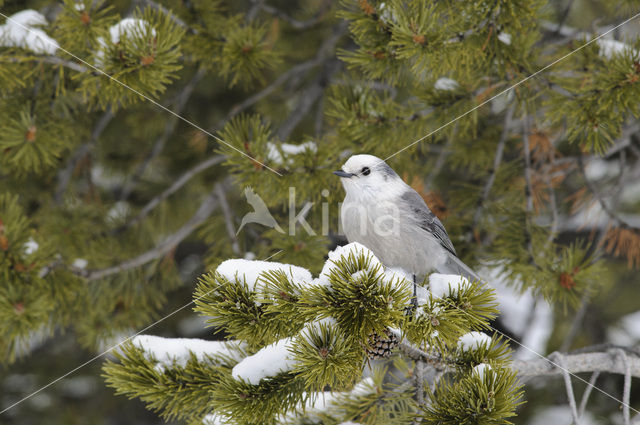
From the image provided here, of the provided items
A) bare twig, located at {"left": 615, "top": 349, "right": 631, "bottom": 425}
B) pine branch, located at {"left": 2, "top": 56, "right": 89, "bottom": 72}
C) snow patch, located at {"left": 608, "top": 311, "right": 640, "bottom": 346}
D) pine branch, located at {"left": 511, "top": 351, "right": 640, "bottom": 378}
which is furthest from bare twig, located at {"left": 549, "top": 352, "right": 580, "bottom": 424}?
snow patch, located at {"left": 608, "top": 311, "right": 640, "bottom": 346}

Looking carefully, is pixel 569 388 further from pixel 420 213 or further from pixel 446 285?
pixel 420 213

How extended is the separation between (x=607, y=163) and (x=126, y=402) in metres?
5.14

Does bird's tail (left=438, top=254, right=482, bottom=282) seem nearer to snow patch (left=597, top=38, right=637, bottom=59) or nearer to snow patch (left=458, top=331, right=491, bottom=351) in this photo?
snow patch (left=458, top=331, right=491, bottom=351)

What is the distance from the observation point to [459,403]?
1.48 metres

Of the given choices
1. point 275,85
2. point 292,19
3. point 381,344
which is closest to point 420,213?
point 381,344

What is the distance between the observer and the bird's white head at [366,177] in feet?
6.54

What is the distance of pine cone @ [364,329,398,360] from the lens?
1510mm

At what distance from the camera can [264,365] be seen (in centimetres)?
162

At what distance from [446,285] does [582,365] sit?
0.88 meters

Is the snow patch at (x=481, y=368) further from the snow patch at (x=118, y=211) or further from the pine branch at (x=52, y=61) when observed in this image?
the snow patch at (x=118, y=211)

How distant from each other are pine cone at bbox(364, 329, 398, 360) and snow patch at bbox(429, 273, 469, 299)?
0.17 meters

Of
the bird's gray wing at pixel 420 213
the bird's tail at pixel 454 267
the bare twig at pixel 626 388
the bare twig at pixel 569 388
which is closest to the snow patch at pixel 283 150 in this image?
the bird's gray wing at pixel 420 213

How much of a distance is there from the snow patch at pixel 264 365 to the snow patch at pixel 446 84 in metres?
1.48

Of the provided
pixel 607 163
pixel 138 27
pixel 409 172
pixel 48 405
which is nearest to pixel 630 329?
Result: pixel 607 163
